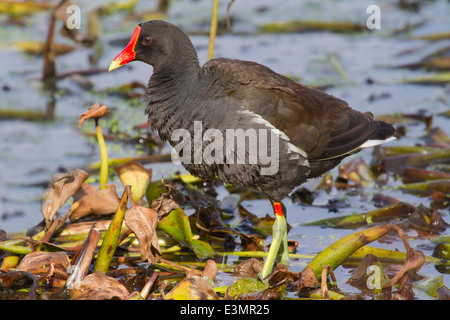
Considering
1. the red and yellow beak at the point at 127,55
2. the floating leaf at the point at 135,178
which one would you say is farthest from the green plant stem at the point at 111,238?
the red and yellow beak at the point at 127,55

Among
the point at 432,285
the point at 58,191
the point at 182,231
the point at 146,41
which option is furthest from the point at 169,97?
the point at 432,285

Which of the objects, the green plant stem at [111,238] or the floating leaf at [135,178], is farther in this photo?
the floating leaf at [135,178]

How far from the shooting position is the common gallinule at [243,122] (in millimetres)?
3383

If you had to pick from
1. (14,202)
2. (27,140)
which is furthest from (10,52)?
(14,202)

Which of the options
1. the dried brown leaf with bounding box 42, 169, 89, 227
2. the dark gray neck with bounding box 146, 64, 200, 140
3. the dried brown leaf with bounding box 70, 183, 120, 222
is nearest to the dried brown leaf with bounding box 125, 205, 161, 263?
the dark gray neck with bounding box 146, 64, 200, 140

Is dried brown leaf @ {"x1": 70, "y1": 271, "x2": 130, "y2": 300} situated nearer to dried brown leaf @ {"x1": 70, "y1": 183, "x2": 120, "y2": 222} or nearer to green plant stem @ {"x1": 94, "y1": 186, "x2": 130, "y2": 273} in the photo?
green plant stem @ {"x1": 94, "y1": 186, "x2": 130, "y2": 273}

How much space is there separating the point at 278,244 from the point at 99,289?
99 centimetres

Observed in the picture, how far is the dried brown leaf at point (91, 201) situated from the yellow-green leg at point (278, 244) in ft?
3.29

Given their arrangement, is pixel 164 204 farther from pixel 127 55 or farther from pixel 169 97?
pixel 127 55

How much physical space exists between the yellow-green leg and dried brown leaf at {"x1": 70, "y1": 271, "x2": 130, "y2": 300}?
745mm

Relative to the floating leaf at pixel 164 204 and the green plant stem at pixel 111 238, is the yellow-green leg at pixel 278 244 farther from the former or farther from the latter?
the green plant stem at pixel 111 238

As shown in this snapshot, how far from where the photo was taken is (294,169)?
355cm

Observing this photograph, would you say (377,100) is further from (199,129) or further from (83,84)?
(199,129)
